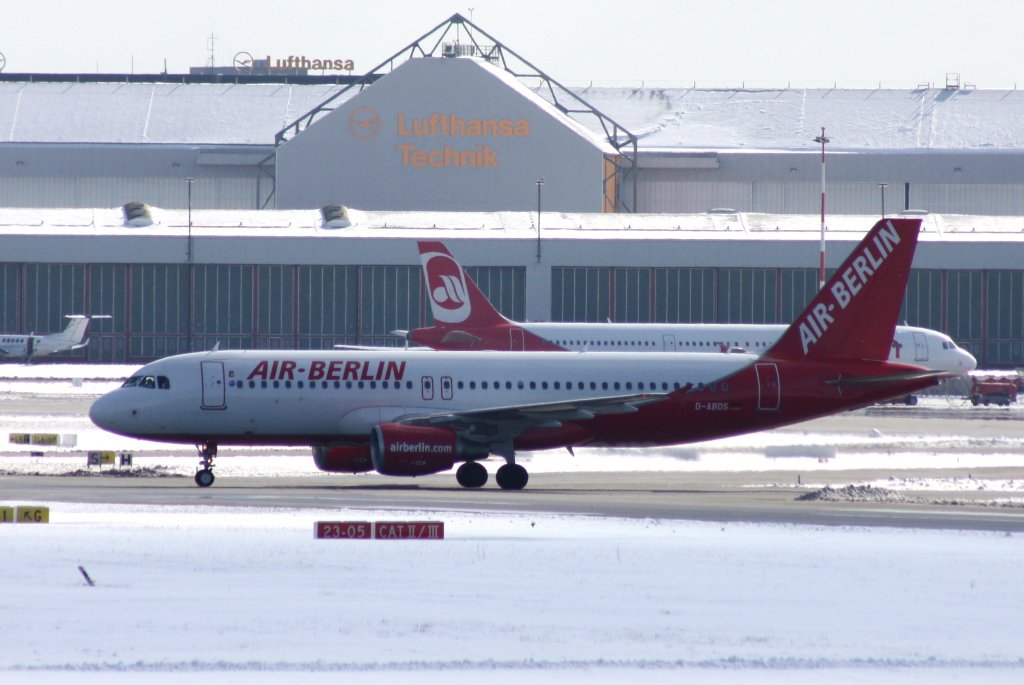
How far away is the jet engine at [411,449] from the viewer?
39.7 metres

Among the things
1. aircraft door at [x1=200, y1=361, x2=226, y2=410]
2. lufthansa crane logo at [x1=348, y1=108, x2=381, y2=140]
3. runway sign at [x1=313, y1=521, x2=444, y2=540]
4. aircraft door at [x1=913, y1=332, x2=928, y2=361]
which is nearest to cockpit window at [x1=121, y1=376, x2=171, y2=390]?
aircraft door at [x1=200, y1=361, x2=226, y2=410]

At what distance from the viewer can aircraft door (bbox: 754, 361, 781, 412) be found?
1703 inches

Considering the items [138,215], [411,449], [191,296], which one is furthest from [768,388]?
[138,215]

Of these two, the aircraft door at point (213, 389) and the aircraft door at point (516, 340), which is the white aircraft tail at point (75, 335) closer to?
the aircraft door at point (516, 340)

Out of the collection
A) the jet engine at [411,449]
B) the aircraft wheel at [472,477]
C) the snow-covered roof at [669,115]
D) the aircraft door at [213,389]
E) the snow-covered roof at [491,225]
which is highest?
the snow-covered roof at [669,115]

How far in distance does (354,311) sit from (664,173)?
36.8 metres

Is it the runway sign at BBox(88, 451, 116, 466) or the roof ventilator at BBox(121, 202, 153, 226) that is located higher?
the roof ventilator at BBox(121, 202, 153, 226)

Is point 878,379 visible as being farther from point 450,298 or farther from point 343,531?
point 450,298

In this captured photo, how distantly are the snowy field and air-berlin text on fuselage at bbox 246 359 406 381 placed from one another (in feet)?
27.3

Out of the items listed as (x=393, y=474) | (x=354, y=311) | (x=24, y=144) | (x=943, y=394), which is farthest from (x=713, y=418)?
(x=24, y=144)

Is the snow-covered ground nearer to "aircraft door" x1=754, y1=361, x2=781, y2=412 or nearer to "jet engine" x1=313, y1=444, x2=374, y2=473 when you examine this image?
"jet engine" x1=313, y1=444, x2=374, y2=473

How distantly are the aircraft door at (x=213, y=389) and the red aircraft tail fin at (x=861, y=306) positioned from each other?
46.9 ft

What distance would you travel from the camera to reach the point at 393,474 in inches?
1567

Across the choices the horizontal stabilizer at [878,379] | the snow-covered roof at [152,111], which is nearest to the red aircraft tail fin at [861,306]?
the horizontal stabilizer at [878,379]
